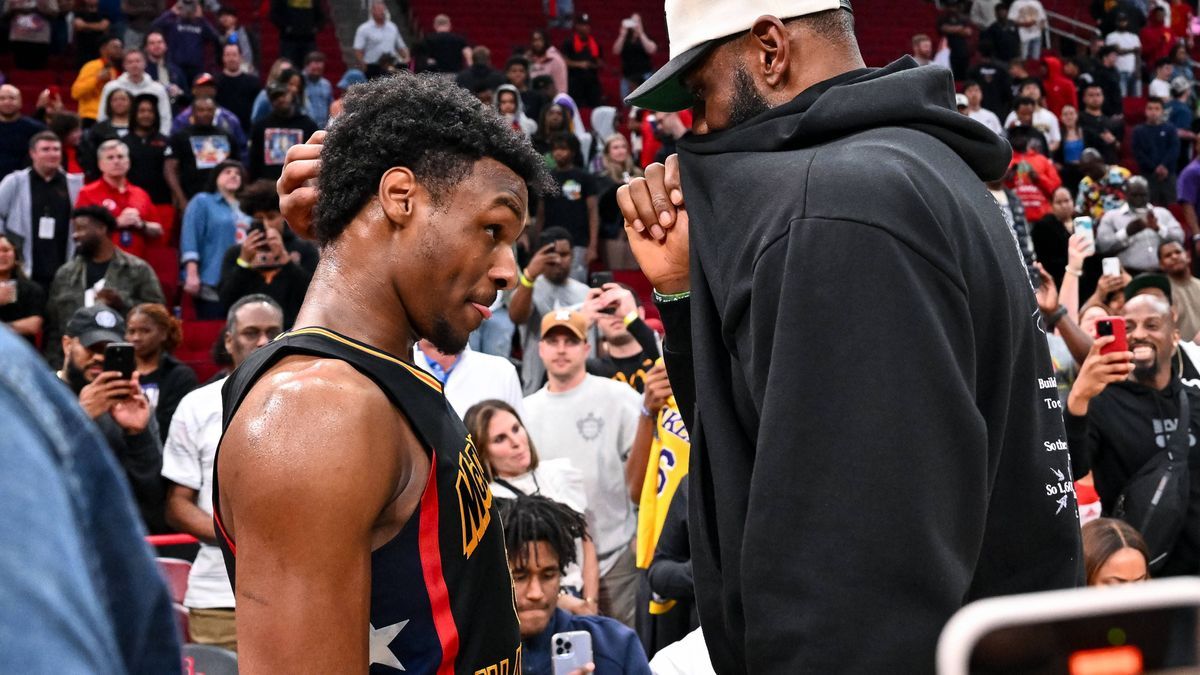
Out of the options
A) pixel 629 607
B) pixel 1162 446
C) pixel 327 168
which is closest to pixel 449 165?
pixel 327 168

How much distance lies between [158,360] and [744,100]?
557 centimetres

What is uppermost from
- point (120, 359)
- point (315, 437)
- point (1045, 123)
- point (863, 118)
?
point (863, 118)

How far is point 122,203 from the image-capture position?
10406 mm

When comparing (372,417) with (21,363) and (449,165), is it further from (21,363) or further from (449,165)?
(21,363)

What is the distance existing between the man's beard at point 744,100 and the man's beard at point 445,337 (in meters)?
0.63

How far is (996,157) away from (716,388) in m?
0.57

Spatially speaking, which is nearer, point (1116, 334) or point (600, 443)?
point (1116, 334)

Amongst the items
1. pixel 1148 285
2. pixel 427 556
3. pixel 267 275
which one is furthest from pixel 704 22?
pixel 267 275

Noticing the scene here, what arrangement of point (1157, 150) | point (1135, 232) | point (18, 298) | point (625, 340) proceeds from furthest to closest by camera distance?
point (1157, 150) < point (1135, 232) < point (18, 298) < point (625, 340)

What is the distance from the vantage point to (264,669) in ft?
6.52

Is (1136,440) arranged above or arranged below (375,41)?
below

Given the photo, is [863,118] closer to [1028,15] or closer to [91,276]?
[91,276]

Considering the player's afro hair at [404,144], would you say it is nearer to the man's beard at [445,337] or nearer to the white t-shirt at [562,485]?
the man's beard at [445,337]

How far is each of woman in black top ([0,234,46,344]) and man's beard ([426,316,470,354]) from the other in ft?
21.8
